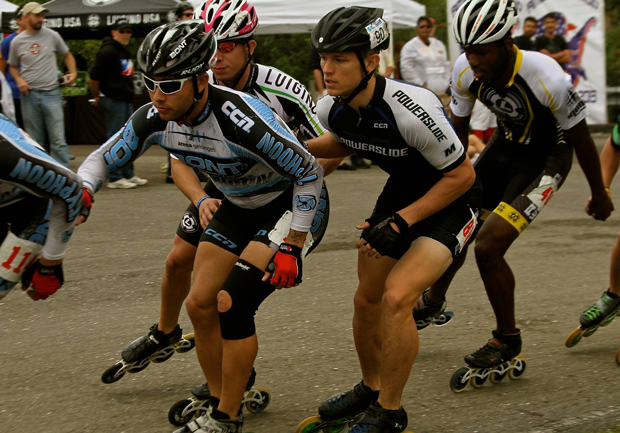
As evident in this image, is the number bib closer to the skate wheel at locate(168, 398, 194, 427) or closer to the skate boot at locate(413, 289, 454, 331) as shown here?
the skate wheel at locate(168, 398, 194, 427)

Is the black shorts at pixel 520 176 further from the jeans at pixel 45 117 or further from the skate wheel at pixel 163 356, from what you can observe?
the jeans at pixel 45 117

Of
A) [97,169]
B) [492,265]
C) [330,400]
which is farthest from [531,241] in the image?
[97,169]

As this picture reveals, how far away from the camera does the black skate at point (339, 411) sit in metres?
4.08

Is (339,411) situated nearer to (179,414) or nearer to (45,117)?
(179,414)

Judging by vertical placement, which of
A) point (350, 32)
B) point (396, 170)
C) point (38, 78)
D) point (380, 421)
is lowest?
point (38, 78)

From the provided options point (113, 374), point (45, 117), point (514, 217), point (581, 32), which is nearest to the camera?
point (113, 374)

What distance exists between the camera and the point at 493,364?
15.2 feet

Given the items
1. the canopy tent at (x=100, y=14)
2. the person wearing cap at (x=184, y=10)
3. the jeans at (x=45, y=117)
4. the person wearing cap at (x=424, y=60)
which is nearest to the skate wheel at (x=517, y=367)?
the person wearing cap at (x=184, y=10)

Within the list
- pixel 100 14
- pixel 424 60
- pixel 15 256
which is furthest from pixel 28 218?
pixel 100 14

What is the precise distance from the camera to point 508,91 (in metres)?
4.75

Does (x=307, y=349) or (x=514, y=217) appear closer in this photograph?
(x=514, y=217)

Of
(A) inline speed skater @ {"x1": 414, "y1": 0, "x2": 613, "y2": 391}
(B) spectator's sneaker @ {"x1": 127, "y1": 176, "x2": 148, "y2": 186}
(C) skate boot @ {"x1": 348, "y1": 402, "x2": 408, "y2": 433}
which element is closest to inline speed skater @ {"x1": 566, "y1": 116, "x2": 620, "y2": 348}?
(A) inline speed skater @ {"x1": 414, "y1": 0, "x2": 613, "y2": 391}

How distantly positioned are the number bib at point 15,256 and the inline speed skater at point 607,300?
3.45 meters

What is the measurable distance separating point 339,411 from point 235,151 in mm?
1464
